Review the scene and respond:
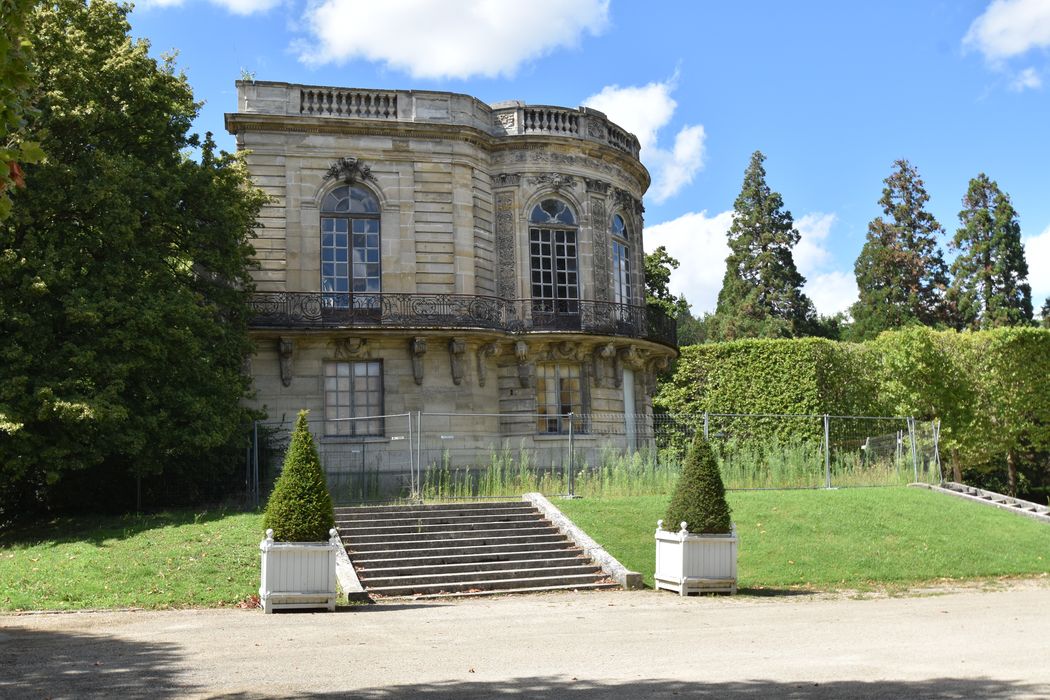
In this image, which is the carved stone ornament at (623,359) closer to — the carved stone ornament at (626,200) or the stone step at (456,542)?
the carved stone ornament at (626,200)

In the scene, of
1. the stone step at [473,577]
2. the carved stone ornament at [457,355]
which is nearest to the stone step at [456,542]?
the stone step at [473,577]

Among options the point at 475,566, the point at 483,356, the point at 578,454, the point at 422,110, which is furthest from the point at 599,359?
the point at 475,566

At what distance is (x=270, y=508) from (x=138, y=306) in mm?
6452

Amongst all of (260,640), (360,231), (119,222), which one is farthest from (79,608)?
(360,231)

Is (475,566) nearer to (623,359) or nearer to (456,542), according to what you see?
(456,542)

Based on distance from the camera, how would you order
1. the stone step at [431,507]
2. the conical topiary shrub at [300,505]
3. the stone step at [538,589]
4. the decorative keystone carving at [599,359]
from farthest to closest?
the decorative keystone carving at [599,359] < the stone step at [431,507] < the stone step at [538,589] < the conical topiary shrub at [300,505]

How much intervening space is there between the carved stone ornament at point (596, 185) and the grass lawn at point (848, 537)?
32.5 ft

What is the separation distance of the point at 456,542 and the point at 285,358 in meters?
8.93

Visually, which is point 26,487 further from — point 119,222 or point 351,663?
point 351,663

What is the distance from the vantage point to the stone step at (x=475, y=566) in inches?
607

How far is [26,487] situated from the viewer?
67.6 ft

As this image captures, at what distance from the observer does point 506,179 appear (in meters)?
26.8

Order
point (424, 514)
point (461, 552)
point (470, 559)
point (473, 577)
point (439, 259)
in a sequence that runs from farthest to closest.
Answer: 1. point (439, 259)
2. point (424, 514)
3. point (461, 552)
4. point (470, 559)
5. point (473, 577)

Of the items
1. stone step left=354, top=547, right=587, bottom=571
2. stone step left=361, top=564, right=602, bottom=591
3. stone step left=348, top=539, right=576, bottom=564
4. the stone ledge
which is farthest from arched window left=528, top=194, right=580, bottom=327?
stone step left=361, top=564, right=602, bottom=591
